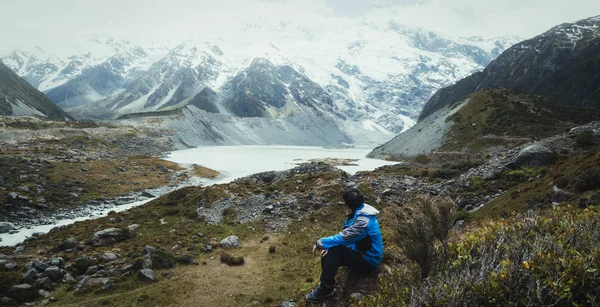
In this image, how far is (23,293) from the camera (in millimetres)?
14328

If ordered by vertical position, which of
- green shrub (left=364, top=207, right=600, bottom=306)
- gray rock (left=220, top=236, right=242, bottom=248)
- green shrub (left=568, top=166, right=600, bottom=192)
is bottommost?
gray rock (left=220, top=236, right=242, bottom=248)

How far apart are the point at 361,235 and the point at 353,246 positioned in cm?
77

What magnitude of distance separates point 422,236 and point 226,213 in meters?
23.1

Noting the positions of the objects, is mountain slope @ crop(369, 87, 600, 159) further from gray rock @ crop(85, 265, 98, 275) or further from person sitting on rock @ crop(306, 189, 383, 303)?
gray rock @ crop(85, 265, 98, 275)

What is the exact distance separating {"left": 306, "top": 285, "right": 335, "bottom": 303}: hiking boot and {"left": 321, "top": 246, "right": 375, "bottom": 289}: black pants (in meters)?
0.18

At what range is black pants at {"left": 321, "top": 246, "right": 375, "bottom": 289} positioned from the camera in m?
9.67

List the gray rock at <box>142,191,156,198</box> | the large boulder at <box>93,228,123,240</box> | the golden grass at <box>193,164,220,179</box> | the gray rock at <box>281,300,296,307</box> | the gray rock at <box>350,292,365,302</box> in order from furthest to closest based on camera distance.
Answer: the golden grass at <box>193,164,220,179</box> → the gray rock at <box>142,191,156,198</box> → the large boulder at <box>93,228,123,240</box> → the gray rock at <box>281,300,296,307</box> → the gray rock at <box>350,292,365,302</box>

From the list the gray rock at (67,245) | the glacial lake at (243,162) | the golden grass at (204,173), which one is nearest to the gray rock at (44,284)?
the gray rock at (67,245)

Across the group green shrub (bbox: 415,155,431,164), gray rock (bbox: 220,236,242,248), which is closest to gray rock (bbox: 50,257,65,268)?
gray rock (bbox: 220,236,242,248)

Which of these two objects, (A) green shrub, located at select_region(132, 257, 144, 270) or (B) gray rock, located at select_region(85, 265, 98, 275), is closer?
(B) gray rock, located at select_region(85, 265, 98, 275)

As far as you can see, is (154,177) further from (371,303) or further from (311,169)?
(371,303)

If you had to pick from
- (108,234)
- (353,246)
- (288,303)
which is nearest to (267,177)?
(108,234)

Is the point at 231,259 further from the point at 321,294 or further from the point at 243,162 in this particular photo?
the point at 243,162

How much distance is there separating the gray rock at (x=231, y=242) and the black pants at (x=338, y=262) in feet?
42.2
